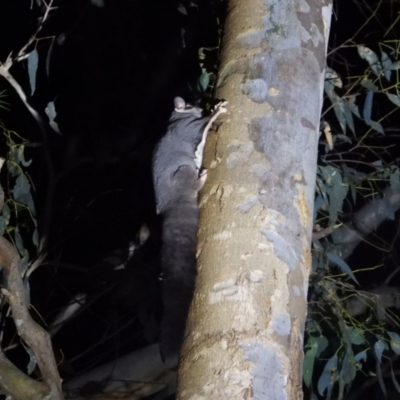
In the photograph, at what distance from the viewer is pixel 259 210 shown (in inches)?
61.0

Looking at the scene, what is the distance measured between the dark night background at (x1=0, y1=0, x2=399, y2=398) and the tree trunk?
1130 mm

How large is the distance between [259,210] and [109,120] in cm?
221

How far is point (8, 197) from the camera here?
10.7 ft

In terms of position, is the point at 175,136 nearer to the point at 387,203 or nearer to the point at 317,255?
the point at 317,255

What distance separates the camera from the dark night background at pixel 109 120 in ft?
10.4

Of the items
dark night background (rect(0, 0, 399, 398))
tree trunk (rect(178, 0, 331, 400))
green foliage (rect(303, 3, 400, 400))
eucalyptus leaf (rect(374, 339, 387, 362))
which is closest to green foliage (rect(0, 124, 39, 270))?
dark night background (rect(0, 0, 399, 398))

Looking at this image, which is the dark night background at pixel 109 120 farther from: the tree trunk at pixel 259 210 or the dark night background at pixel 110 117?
the tree trunk at pixel 259 210

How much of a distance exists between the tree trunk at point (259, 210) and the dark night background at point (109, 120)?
113 centimetres

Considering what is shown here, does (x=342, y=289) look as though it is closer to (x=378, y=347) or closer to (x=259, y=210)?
(x=378, y=347)

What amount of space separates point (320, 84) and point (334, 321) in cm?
152

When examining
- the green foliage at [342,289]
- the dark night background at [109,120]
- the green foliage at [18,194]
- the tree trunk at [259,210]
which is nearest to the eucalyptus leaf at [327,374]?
the green foliage at [342,289]

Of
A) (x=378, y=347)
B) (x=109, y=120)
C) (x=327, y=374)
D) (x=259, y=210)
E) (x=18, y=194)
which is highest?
(x=259, y=210)

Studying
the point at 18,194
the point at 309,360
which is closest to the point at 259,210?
the point at 309,360

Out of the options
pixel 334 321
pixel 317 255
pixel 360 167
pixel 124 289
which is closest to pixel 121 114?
pixel 124 289
